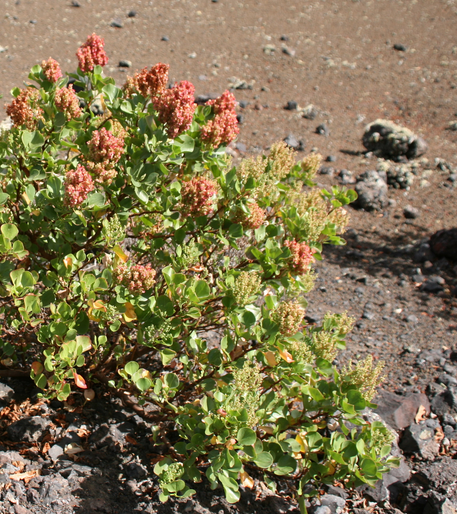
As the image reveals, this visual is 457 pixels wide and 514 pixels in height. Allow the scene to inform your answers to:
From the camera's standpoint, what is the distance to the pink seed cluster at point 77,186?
1830 mm

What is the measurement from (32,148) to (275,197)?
4.28 ft

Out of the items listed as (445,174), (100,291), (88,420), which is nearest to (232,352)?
(100,291)

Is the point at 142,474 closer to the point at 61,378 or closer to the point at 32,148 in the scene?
the point at 61,378

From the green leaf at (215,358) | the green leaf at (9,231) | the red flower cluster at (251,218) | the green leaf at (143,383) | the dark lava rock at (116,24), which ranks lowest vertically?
the dark lava rock at (116,24)

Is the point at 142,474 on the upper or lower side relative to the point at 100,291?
lower

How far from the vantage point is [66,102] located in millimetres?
2271

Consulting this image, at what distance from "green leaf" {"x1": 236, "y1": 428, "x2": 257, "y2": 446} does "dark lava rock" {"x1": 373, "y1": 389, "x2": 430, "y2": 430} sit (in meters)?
1.53

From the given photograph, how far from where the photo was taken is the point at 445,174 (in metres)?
7.00

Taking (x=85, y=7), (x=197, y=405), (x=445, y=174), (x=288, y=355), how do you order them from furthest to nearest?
(x=85, y=7), (x=445, y=174), (x=197, y=405), (x=288, y=355)

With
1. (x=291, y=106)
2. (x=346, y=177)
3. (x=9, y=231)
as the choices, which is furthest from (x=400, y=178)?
(x=9, y=231)

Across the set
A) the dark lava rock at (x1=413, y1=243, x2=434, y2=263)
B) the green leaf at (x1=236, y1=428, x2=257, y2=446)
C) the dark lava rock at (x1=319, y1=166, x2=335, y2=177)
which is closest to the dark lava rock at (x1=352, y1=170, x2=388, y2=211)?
the dark lava rock at (x1=319, y1=166, x2=335, y2=177)

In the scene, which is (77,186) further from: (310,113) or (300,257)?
(310,113)

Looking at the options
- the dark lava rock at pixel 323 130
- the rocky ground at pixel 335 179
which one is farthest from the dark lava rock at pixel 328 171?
the dark lava rock at pixel 323 130

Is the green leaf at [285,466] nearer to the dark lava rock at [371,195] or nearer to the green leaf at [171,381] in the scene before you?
the green leaf at [171,381]
